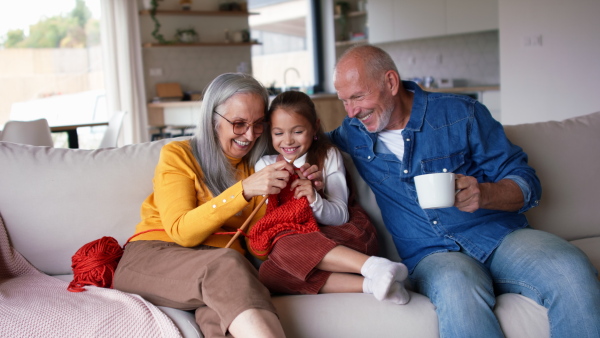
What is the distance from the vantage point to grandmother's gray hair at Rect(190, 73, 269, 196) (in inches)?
80.4

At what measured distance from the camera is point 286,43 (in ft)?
32.8

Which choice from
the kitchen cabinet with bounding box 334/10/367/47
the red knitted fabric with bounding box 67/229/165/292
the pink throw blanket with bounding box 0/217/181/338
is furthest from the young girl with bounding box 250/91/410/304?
the kitchen cabinet with bounding box 334/10/367/47

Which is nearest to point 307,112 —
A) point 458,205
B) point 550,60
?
point 458,205

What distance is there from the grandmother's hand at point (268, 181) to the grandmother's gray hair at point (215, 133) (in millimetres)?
196

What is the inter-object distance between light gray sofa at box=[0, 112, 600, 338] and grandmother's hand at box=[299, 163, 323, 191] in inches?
13.2

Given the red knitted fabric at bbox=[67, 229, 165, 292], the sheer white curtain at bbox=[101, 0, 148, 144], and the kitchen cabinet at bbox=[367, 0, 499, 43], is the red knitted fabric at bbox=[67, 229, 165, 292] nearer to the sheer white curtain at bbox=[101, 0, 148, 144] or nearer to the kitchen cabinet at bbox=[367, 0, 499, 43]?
the kitchen cabinet at bbox=[367, 0, 499, 43]

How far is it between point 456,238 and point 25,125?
326 cm

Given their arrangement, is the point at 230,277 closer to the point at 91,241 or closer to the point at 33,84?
the point at 91,241

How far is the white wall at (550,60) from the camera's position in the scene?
192 inches

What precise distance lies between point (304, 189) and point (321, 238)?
0.55 feet

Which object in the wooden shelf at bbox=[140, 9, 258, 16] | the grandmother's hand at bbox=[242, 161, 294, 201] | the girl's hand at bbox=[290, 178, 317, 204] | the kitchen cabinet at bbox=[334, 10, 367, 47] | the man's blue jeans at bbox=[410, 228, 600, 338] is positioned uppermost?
the wooden shelf at bbox=[140, 9, 258, 16]

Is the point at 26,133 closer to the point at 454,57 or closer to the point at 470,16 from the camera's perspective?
the point at 470,16

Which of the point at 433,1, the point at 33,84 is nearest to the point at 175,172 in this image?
the point at 433,1

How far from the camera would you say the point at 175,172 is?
1979 millimetres
